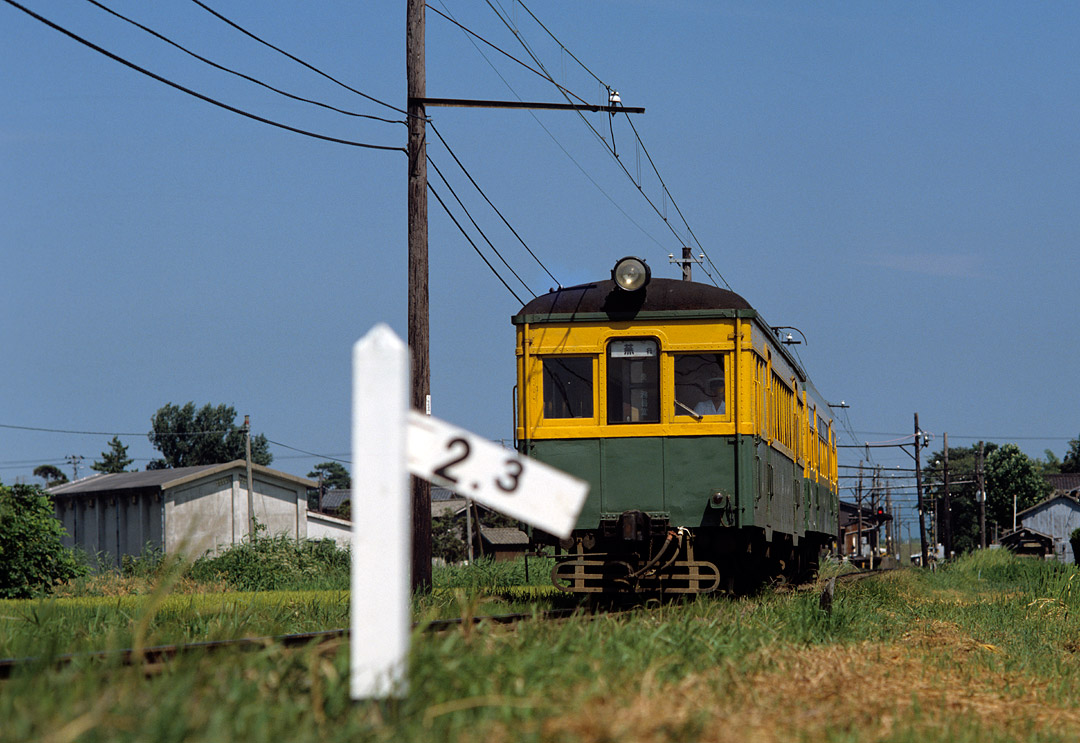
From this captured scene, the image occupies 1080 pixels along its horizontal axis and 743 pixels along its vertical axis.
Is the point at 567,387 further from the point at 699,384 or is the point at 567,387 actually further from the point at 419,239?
the point at 419,239

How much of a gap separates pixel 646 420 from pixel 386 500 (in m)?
8.55

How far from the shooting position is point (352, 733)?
150 inches

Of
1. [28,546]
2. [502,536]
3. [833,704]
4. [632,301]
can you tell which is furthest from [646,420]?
[502,536]

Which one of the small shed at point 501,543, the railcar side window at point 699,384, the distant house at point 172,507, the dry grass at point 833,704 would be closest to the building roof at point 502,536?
the small shed at point 501,543

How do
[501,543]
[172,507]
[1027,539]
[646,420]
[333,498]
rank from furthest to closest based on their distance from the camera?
[333,498]
[1027,539]
[501,543]
[172,507]
[646,420]

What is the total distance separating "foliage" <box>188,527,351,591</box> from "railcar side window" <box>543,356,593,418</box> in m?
19.7

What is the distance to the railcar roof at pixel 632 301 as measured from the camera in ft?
40.9

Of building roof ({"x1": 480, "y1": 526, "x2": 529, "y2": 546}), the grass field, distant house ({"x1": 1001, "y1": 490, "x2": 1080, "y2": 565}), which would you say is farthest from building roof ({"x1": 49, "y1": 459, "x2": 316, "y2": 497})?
distant house ({"x1": 1001, "y1": 490, "x2": 1080, "y2": 565})

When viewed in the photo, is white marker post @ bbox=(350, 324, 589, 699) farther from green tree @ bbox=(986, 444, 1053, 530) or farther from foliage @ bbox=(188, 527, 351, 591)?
green tree @ bbox=(986, 444, 1053, 530)

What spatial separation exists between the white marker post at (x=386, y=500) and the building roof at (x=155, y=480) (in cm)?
4153

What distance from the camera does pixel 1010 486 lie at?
96562 millimetres

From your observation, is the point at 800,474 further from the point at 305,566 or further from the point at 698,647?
the point at 305,566

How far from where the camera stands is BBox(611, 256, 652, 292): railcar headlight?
1238 centimetres

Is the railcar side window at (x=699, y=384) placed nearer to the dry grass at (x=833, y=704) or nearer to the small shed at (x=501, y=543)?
the dry grass at (x=833, y=704)
